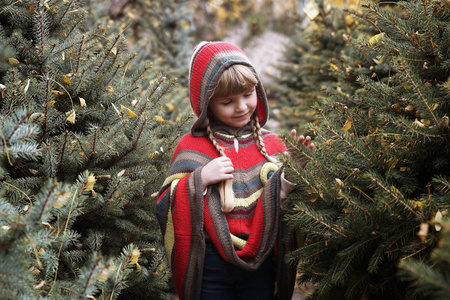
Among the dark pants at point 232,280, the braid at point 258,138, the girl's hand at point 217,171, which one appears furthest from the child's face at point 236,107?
the dark pants at point 232,280

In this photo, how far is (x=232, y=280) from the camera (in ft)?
6.72

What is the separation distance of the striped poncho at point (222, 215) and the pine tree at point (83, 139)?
22cm

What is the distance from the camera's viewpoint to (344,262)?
1.41m

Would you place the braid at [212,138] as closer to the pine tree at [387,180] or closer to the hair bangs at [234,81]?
the hair bangs at [234,81]

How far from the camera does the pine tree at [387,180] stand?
1.30 m

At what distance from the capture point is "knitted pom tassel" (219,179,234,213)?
6.44ft

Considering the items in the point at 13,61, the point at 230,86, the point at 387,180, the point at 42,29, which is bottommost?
the point at 387,180

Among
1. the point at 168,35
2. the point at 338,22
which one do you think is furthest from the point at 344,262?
the point at 168,35

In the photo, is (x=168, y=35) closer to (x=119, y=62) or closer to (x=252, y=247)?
(x=119, y=62)

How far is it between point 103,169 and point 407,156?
1.47m

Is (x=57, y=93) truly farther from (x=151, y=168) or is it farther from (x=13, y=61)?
(x=151, y=168)

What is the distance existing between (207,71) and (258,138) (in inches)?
18.4

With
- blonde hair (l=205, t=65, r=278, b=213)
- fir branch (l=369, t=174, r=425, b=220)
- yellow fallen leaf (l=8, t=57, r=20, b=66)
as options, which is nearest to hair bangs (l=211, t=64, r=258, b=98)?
blonde hair (l=205, t=65, r=278, b=213)

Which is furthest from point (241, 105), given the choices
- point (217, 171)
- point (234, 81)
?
point (217, 171)
